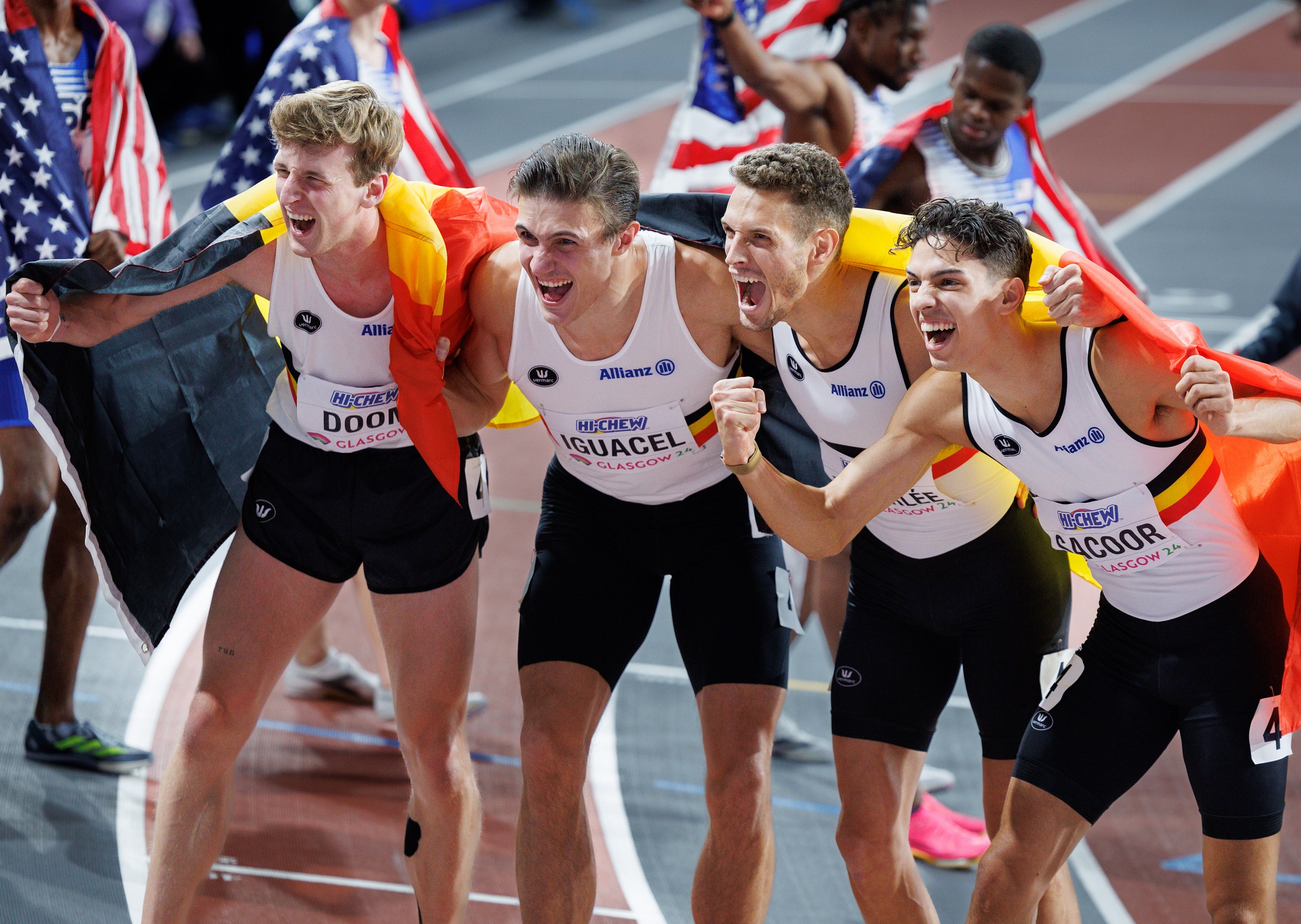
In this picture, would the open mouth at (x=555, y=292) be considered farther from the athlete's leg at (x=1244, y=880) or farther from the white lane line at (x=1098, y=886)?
the white lane line at (x=1098, y=886)

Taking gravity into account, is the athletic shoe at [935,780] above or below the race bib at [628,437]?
below

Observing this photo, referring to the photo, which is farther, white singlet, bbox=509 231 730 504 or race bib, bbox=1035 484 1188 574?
A: white singlet, bbox=509 231 730 504

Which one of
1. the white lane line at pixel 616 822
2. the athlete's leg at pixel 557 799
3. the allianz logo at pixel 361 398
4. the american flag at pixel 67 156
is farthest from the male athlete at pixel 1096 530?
the american flag at pixel 67 156

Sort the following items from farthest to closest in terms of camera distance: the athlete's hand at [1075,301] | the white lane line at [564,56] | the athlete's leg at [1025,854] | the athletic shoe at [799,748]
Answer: the white lane line at [564,56] → the athletic shoe at [799,748] → the athlete's leg at [1025,854] → the athlete's hand at [1075,301]

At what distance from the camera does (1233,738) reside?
3490 mm

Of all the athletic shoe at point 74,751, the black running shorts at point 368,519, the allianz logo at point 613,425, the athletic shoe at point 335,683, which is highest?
the allianz logo at point 613,425

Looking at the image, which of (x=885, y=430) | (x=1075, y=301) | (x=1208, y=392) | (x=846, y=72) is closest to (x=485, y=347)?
(x=885, y=430)

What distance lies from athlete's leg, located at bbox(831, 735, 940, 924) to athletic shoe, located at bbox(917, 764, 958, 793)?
145 centimetres

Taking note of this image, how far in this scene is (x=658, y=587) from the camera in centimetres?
421

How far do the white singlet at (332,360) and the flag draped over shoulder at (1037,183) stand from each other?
2.07 metres

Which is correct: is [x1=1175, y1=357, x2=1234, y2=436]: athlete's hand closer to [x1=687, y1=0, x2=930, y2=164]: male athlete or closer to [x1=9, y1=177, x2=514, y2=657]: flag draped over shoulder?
[x1=9, y1=177, x2=514, y2=657]: flag draped over shoulder

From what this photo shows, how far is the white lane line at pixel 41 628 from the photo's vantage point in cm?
647

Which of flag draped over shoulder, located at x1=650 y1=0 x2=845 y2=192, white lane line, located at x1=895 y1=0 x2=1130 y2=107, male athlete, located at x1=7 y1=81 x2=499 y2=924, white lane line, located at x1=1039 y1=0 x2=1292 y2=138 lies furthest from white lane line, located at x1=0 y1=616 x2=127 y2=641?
white lane line, located at x1=1039 y1=0 x2=1292 y2=138

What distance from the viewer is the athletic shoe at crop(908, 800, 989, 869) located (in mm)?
5074
